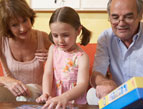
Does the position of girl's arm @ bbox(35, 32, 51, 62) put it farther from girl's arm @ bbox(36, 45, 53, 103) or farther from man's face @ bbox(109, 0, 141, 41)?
man's face @ bbox(109, 0, 141, 41)

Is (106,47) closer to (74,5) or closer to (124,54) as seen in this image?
(124,54)

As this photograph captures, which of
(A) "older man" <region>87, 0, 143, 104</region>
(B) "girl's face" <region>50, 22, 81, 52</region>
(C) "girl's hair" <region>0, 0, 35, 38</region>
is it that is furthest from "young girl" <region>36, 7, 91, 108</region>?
(C) "girl's hair" <region>0, 0, 35, 38</region>

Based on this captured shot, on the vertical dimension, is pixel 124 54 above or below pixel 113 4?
below

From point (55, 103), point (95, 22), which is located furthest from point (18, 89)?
point (95, 22)

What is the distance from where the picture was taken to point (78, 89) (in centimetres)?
110

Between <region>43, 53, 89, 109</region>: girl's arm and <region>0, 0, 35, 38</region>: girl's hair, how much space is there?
19.2 inches

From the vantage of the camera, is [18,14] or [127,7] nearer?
[127,7]

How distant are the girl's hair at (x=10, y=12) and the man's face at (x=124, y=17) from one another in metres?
0.56

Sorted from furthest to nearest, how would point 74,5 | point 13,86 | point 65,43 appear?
point 74,5, point 13,86, point 65,43

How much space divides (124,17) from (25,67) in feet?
2.55

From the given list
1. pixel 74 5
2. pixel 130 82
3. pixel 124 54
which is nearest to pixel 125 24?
pixel 124 54

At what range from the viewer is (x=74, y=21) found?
46.7 inches

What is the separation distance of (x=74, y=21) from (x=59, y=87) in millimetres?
399

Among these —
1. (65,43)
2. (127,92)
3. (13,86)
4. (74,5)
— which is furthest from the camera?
(74,5)
